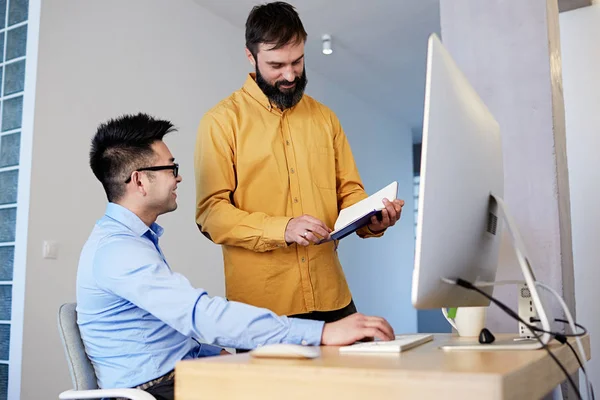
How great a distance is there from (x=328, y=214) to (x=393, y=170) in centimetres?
543

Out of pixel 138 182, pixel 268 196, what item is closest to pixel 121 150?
pixel 138 182

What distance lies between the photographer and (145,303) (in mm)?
1349

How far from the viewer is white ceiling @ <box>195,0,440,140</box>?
4535 millimetres

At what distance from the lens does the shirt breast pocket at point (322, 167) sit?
198 centimetres

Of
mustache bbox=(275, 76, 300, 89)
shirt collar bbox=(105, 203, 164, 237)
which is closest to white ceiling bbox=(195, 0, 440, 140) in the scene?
mustache bbox=(275, 76, 300, 89)

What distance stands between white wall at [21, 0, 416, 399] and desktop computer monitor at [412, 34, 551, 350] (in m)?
2.55

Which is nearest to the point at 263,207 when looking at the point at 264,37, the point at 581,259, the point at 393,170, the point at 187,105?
the point at 264,37

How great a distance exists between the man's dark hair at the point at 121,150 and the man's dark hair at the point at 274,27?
17.4 inches

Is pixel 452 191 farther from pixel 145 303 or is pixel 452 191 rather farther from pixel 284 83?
pixel 284 83

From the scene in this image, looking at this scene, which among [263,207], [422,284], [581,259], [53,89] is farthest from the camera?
[53,89]

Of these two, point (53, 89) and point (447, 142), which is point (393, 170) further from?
point (447, 142)

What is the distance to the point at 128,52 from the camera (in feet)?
12.6

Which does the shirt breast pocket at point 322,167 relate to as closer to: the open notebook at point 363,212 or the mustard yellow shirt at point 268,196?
the mustard yellow shirt at point 268,196

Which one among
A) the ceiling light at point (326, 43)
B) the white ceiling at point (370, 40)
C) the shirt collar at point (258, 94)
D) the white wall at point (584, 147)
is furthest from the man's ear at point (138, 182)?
the ceiling light at point (326, 43)
